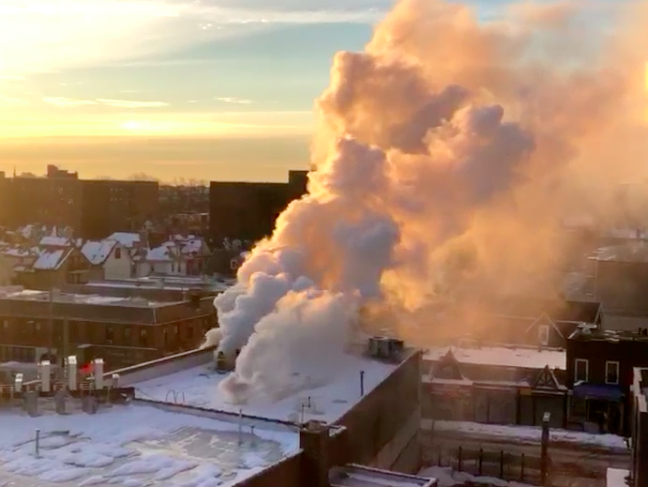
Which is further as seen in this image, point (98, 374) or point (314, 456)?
point (98, 374)

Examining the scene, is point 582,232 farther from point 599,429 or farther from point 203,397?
point 203,397

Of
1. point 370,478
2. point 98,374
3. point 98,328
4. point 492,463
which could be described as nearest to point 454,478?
point 492,463

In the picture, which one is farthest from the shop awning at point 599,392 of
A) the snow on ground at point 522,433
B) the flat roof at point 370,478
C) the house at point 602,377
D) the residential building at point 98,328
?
the residential building at point 98,328

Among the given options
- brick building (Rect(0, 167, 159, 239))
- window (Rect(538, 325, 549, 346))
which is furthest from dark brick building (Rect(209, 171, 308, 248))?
window (Rect(538, 325, 549, 346))

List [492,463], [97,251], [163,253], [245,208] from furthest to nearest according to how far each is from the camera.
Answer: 1. [245,208]
2. [163,253]
3. [97,251]
4. [492,463]

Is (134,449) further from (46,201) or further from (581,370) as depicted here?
(46,201)

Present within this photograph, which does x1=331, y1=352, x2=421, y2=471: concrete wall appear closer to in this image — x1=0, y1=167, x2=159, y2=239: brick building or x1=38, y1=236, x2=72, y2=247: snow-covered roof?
x1=38, y1=236, x2=72, y2=247: snow-covered roof
